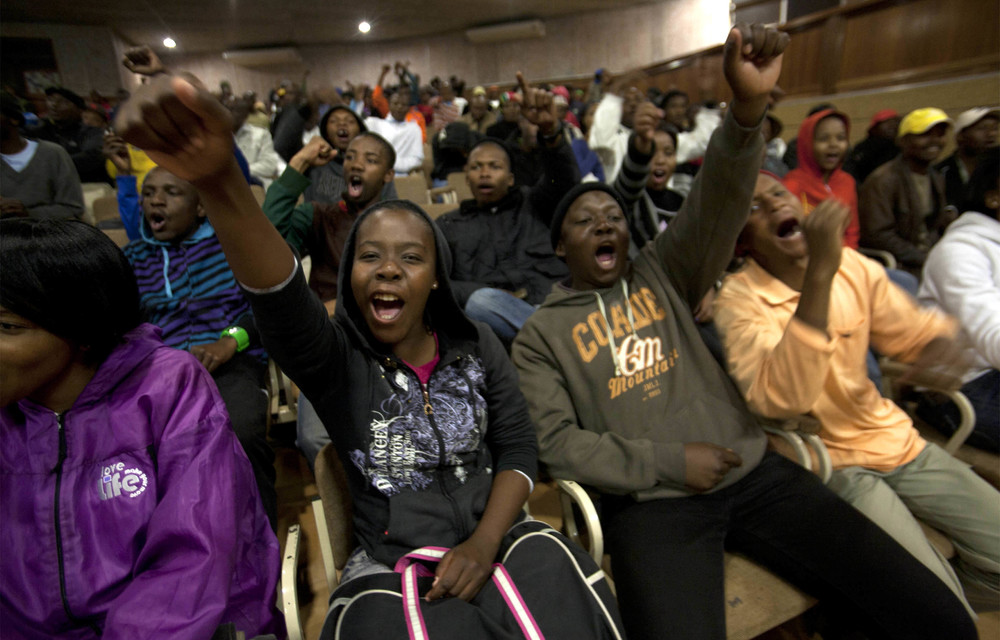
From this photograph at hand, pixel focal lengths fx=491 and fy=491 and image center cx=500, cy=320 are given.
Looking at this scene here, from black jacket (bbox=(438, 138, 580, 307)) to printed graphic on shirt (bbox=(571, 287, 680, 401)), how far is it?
838 millimetres

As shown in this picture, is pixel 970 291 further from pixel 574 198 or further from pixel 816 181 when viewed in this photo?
pixel 816 181

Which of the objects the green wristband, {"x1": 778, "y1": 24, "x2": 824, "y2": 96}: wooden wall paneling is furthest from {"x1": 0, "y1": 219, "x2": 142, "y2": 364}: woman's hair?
{"x1": 778, "y1": 24, "x2": 824, "y2": 96}: wooden wall paneling

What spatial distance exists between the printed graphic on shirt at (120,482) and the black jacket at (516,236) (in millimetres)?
1527

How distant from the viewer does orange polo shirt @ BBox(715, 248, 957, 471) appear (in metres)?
1.41

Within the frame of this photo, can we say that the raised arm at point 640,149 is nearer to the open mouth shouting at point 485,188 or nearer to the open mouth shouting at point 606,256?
the open mouth shouting at point 485,188

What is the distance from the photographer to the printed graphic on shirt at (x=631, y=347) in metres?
1.43

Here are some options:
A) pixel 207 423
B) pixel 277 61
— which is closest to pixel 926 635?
pixel 207 423

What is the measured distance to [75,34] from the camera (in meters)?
1.21

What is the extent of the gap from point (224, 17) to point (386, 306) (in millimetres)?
823

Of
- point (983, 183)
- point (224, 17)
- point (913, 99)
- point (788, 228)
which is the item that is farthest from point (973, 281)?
point (913, 99)

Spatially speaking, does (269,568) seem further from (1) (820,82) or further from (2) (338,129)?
(1) (820,82)

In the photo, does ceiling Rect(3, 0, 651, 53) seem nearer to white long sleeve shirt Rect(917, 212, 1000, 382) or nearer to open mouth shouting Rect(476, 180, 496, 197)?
open mouth shouting Rect(476, 180, 496, 197)

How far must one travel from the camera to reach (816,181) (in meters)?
2.97

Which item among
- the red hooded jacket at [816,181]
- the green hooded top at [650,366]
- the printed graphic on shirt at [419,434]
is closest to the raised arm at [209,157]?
the printed graphic on shirt at [419,434]
